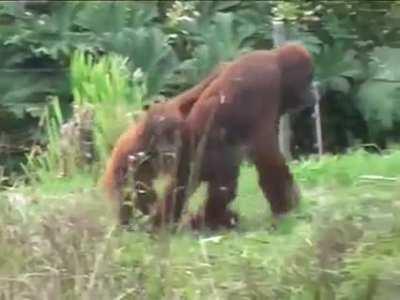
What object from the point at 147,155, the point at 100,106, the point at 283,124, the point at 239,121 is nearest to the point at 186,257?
the point at 147,155

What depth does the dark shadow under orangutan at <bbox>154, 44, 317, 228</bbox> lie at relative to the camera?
23.3 ft

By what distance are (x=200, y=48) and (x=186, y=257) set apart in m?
5.95

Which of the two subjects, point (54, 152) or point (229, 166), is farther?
point (54, 152)

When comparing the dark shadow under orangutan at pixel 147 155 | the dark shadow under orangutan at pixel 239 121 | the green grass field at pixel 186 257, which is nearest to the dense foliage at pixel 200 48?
the dark shadow under orangutan at pixel 239 121

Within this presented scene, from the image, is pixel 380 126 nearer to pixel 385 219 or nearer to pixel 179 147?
pixel 179 147

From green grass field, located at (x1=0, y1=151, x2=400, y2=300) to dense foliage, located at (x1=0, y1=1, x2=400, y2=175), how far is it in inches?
212

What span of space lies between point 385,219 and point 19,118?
276 inches

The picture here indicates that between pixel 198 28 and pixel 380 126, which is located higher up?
pixel 198 28

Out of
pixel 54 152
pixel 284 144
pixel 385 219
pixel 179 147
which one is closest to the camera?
pixel 385 219

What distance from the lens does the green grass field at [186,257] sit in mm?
5020

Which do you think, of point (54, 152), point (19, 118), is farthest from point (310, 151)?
point (54, 152)

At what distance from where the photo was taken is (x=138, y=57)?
38.9 ft

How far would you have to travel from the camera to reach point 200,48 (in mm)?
11719

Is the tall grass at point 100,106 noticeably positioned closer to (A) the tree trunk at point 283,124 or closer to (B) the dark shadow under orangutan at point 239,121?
(A) the tree trunk at point 283,124
